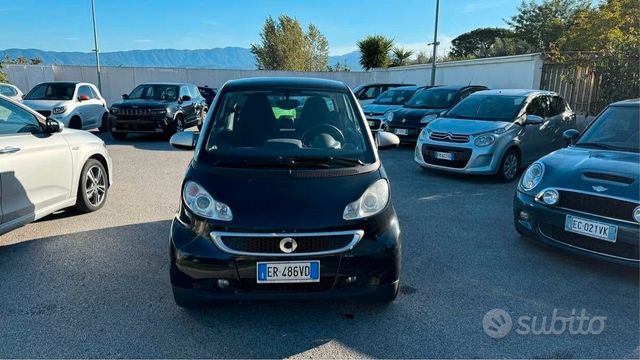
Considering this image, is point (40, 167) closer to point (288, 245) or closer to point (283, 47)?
point (288, 245)

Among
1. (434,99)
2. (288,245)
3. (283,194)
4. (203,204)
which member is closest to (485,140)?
(434,99)

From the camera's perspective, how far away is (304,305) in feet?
11.4

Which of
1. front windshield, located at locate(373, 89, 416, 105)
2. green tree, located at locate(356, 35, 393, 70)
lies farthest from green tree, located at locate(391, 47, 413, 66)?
front windshield, located at locate(373, 89, 416, 105)

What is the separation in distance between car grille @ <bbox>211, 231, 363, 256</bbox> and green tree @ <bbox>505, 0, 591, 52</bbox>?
38.8 meters

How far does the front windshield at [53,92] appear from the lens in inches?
513

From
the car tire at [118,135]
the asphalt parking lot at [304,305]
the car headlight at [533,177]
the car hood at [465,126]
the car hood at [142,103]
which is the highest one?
the car hood at [142,103]

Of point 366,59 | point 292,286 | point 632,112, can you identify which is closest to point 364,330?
point 292,286

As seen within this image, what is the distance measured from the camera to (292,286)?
2.91 meters

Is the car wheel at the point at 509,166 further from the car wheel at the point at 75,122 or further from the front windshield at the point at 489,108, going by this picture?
the car wheel at the point at 75,122

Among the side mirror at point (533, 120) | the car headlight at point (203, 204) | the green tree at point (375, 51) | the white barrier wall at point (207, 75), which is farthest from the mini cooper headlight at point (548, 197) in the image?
the green tree at point (375, 51)

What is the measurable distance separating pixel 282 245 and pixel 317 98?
164 cm

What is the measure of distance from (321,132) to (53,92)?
40.3 feet

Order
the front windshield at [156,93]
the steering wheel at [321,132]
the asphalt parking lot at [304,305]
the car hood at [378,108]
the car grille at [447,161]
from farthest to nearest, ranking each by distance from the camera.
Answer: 1. the front windshield at [156,93]
2. the car hood at [378,108]
3. the car grille at [447,161]
4. the steering wheel at [321,132]
5. the asphalt parking lot at [304,305]

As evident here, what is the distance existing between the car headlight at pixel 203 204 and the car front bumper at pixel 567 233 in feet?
10.2
